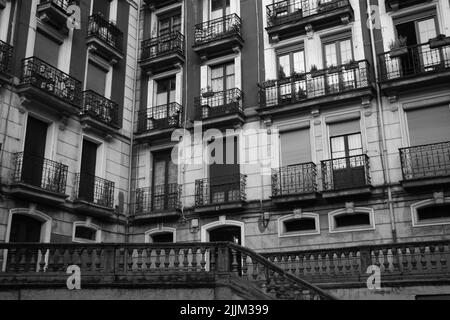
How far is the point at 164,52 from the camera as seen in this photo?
22859 mm

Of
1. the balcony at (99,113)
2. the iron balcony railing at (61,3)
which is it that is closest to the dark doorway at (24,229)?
the balcony at (99,113)

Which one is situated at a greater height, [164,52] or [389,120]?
[164,52]

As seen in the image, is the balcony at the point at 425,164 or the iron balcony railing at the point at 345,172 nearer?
the balcony at the point at 425,164

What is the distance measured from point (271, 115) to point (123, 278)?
987 cm

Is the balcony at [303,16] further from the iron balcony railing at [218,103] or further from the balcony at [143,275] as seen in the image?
the balcony at [143,275]

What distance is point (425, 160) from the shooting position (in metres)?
16.9

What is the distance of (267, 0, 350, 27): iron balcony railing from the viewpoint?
19.8 metres

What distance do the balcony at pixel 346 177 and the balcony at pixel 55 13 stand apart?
11233 millimetres

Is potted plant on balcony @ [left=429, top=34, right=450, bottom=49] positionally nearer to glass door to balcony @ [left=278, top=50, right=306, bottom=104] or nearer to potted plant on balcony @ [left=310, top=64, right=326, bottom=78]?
potted plant on balcony @ [left=310, top=64, right=326, bottom=78]

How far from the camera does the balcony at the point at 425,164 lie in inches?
645
